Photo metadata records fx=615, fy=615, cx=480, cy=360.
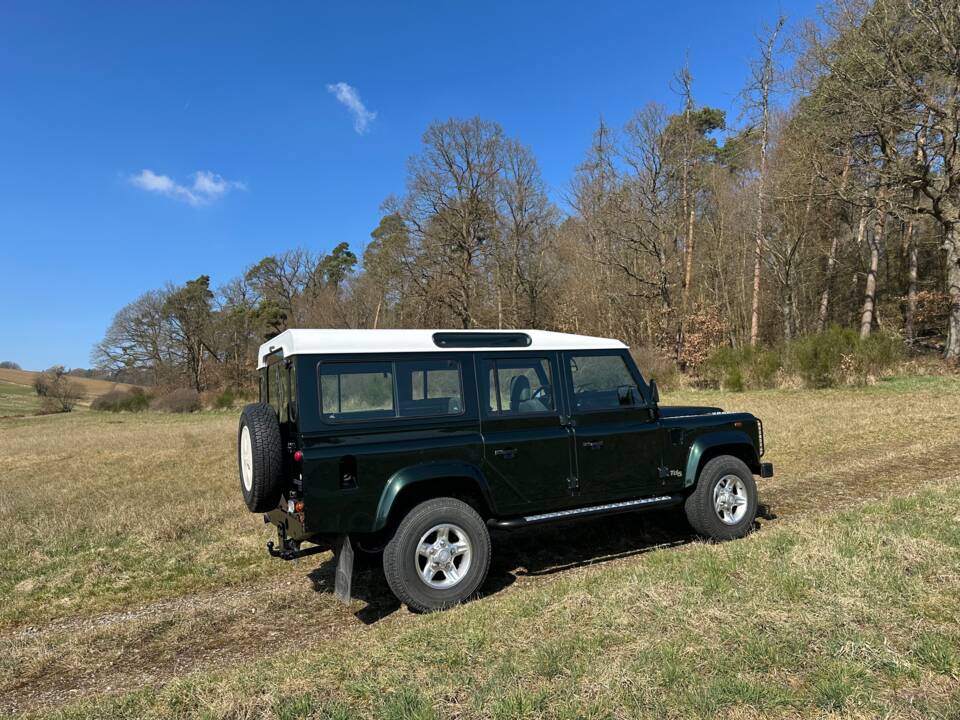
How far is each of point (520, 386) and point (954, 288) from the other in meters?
25.0

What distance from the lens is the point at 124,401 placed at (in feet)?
140

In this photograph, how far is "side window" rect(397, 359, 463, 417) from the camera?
489cm

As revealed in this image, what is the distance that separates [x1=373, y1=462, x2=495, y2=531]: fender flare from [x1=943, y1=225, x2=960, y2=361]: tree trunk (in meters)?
24.3

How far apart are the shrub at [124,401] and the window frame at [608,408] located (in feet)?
141

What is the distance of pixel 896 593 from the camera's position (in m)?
3.76

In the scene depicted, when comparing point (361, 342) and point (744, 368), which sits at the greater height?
point (361, 342)

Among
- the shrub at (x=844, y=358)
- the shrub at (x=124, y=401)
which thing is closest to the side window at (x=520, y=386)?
the shrub at (x=844, y=358)

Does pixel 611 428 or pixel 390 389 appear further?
pixel 611 428

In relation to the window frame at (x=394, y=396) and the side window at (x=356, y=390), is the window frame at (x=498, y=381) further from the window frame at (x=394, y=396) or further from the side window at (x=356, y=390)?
the side window at (x=356, y=390)

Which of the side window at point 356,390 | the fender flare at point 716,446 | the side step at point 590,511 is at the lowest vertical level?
the side step at point 590,511

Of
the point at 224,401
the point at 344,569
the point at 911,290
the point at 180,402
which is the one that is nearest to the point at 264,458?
the point at 344,569

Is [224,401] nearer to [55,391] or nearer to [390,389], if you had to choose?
[55,391]

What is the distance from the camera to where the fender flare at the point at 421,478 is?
453cm

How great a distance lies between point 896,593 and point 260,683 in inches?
149
